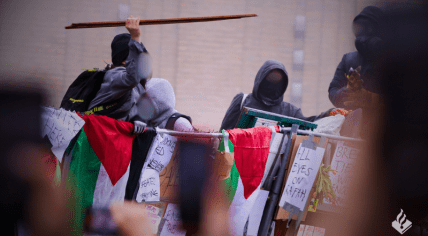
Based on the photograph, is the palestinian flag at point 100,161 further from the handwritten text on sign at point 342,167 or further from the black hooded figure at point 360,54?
the black hooded figure at point 360,54

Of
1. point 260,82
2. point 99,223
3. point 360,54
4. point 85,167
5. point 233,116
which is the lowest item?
point 99,223

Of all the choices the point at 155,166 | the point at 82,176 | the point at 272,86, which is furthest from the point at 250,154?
the point at 272,86

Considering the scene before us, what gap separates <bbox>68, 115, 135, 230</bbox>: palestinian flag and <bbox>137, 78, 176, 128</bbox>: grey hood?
2.72ft

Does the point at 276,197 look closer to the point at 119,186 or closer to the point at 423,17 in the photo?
the point at 119,186

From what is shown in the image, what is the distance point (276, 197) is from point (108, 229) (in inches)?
43.7

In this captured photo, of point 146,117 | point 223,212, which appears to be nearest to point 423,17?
point 223,212

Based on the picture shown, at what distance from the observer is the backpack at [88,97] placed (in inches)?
86.8

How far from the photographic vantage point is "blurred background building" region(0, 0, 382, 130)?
4.78 meters

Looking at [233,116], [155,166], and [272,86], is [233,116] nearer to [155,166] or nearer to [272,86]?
[272,86]

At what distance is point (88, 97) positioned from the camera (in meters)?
2.25

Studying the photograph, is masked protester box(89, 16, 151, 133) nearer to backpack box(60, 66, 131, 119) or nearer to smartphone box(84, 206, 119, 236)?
A: backpack box(60, 66, 131, 119)

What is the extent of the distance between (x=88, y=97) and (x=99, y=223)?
0.92 metres

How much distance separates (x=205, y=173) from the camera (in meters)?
1.98

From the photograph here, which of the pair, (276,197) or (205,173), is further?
(276,197)
